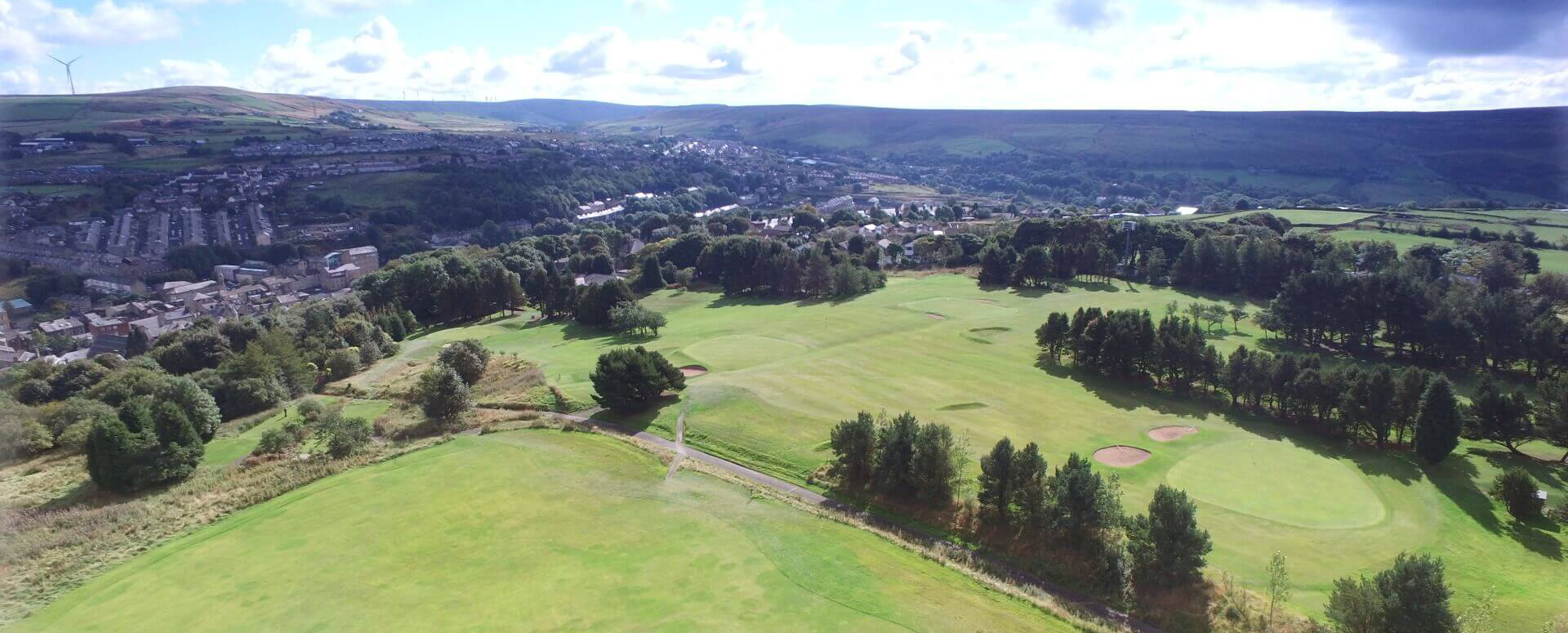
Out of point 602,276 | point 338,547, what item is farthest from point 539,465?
point 602,276

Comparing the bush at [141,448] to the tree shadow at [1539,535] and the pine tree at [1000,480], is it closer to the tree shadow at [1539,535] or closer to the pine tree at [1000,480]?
the pine tree at [1000,480]

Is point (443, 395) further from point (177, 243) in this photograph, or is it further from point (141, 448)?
point (177, 243)

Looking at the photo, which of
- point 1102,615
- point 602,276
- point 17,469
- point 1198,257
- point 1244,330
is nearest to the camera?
point 1102,615

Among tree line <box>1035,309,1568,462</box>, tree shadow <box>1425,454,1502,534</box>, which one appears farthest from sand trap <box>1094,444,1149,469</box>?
tree shadow <box>1425,454,1502,534</box>

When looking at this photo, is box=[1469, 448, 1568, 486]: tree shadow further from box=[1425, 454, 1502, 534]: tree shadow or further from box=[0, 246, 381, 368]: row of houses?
box=[0, 246, 381, 368]: row of houses

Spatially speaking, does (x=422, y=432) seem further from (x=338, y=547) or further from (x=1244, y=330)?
(x=1244, y=330)

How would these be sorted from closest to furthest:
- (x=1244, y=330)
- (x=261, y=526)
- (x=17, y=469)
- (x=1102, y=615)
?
1. (x=1102, y=615)
2. (x=261, y=526)
3. (x=17, y=469)
4. (x=1244, y=330)

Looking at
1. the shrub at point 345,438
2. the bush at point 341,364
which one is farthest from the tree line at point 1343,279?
the shrub at point 345,438

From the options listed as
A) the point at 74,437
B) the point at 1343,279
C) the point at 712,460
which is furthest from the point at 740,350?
the point at 1343,279

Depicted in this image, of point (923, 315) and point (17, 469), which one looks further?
point (923, 315)
